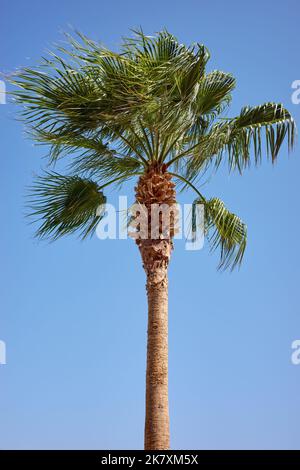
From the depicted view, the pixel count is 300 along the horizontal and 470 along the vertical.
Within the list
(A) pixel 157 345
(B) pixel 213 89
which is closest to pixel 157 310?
(A) pixel 157 345

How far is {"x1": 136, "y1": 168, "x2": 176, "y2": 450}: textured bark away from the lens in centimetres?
1070

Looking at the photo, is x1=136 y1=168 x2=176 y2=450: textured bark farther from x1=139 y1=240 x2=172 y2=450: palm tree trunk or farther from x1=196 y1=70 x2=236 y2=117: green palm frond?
x1=196 y1=70 x2=236 y2=117: green palm frond

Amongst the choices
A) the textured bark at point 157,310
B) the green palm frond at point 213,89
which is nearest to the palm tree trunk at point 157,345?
the textured bark at point 157,310

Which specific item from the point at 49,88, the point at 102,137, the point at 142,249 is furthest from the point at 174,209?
the point at 49,88

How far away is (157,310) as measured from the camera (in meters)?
11.4

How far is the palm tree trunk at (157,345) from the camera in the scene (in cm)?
1068

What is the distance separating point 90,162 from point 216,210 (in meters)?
2.29

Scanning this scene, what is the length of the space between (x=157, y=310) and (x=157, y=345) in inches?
22.2

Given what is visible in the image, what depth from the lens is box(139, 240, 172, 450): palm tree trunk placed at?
35.0 feet

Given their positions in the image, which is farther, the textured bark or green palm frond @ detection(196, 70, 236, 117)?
green palm frond @ detection(196, 70, 236, 117)

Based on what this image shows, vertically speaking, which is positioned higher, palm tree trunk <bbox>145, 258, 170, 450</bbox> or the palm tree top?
the palm tree top

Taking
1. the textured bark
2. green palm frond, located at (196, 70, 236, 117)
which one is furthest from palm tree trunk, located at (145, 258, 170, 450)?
green palm frond, located at (196, 70, 236, 117)

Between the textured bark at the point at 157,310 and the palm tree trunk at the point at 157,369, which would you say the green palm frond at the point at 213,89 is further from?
the palm tree trunk at the point at 157,369

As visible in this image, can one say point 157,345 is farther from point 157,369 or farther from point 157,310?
point 157,310
